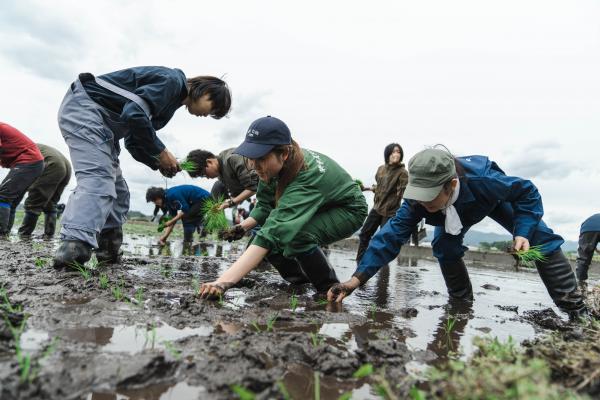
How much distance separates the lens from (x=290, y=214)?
2.71 meters

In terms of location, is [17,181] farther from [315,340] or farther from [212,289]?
[315,340]

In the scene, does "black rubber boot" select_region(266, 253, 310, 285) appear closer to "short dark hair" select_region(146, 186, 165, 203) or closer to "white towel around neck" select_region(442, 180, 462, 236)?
"white towel around neck" select_region(442, 180, 462, 236)

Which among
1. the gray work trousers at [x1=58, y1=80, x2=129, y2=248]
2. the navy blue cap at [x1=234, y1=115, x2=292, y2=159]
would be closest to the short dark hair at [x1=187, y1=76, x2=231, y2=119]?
the gray work trousers at [x1=58, y1=80, x2=129, y2=248]

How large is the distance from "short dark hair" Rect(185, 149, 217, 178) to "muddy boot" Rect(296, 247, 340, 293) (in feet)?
8.32

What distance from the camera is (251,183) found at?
5148 millimetres

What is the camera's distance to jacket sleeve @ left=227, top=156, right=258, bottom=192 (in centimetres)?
513

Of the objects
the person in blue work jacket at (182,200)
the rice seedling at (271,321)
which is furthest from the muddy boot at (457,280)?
the person in blue work jacket at (182,200)

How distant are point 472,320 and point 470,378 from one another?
1676mm

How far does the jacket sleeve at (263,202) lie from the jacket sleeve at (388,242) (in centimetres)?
96

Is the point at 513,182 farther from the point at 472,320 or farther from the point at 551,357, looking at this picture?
the point at 551,357

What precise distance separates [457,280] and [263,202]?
1835 mm

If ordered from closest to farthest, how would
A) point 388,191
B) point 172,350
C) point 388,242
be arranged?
1. point 172,350
2. point 388,242
3. point 388,191

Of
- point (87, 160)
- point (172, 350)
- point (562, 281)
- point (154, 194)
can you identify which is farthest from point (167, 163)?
point (154, 194)

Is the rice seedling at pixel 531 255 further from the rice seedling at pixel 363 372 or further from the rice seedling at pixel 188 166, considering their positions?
the rice seedling at pixel 188 166
